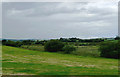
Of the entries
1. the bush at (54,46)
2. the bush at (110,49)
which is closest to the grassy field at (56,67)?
the bush at (110,49)

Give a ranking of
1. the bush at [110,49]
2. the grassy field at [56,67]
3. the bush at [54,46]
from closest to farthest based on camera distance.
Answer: the grassy field at [56,67] < the bush at [110,49] < the bush at [54,46]

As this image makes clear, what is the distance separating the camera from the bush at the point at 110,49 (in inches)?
1640

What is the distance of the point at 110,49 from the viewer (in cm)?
4366

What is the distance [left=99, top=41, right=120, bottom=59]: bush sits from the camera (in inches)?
1640

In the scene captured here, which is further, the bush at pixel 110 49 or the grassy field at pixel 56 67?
the bush at pixel 110 49

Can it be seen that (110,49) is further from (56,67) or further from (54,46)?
(56,67)

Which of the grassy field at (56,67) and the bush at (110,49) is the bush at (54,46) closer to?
the bush at (110,49)

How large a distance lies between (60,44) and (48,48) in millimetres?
6340

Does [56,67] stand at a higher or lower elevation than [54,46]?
lower

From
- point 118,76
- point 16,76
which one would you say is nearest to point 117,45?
point 118,76

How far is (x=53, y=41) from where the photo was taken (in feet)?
209

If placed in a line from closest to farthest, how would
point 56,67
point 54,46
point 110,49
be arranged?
point 56,67 < point 110,49 < point 54,46

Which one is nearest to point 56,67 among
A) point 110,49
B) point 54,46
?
point 110,49

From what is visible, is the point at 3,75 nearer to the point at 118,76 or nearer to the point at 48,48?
the point at 118,76
